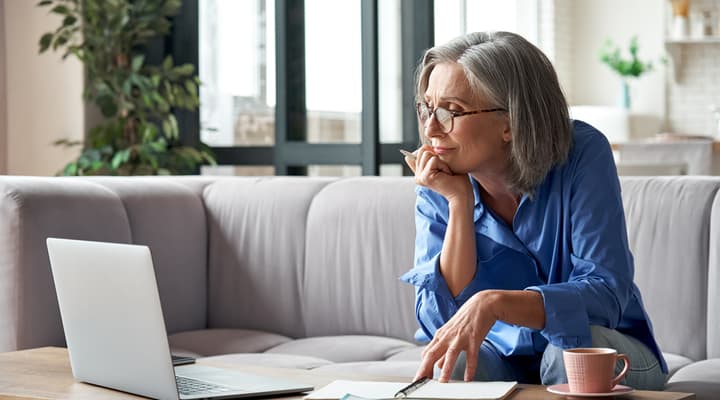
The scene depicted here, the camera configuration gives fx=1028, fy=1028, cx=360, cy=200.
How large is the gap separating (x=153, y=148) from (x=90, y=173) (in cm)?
31

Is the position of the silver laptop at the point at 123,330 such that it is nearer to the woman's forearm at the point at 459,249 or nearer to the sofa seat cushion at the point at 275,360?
the woman's forearm at the point at 459,249

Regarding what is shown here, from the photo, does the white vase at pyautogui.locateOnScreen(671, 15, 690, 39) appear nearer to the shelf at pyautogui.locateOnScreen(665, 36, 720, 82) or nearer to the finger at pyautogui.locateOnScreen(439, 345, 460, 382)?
the shelf at pyautogui.locateOnScreen(665, 36, 720, 82)

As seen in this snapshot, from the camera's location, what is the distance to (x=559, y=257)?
1.83m

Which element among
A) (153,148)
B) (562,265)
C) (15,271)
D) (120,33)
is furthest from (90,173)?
(562,265)

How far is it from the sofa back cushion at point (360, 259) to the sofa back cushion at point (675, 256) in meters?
0.66

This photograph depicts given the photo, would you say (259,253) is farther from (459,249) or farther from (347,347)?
(459,249)

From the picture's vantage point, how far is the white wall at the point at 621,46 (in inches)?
328

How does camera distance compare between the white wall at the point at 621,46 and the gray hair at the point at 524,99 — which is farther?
the white wall at the point at 621,46

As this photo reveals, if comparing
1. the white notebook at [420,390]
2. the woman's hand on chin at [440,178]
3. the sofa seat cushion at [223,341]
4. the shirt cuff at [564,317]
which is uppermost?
the woman's hand on chin at [440,178]

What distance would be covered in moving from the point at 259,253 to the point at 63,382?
1.52 m

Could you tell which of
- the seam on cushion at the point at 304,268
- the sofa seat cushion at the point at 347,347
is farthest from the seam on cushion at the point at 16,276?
the seam on cushion at the point at 304,268

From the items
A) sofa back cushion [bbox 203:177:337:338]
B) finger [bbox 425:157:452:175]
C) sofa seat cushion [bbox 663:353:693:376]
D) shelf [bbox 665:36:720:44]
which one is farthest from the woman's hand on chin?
shelf [bbox 665:36:720:44]

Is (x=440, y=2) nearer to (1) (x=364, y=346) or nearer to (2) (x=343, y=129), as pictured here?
(2) (x=343, y=129)

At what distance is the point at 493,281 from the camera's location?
193 centimetres
